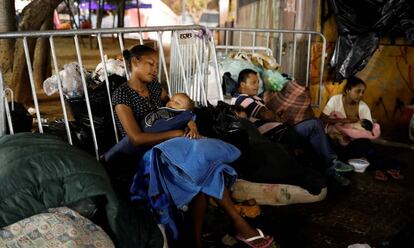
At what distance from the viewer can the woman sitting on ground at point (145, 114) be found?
330cm

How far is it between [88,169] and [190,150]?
0.73 metres

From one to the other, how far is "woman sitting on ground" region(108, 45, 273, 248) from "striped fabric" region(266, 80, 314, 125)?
6.37ft

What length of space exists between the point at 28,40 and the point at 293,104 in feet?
12.7

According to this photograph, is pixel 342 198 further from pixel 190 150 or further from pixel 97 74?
pixel 97 74

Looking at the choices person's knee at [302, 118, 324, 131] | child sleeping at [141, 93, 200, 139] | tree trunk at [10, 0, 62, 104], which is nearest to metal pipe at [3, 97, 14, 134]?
child sleeping at [141, 93, 200, 139]

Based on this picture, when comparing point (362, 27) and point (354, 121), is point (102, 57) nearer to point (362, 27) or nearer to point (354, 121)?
point (354, 121)

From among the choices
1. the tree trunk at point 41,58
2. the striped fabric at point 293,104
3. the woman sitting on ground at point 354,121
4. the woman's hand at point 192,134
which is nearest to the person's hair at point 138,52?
the woman's hand at point 192,134

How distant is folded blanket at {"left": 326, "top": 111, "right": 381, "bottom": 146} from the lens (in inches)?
209

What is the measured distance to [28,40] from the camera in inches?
253

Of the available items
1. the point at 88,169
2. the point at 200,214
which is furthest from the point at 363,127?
the point at 88,169

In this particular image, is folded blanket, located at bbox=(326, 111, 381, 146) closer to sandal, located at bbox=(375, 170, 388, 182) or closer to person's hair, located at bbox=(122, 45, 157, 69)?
sandal, located at bbox=(375, 170, 388, 182)

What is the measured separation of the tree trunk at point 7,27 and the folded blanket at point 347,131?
14.1 feet

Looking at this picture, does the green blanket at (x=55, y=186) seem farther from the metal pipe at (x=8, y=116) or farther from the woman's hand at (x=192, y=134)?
the woman's hand at (x=192, y=134)

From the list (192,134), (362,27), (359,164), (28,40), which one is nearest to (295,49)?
(362,27)
